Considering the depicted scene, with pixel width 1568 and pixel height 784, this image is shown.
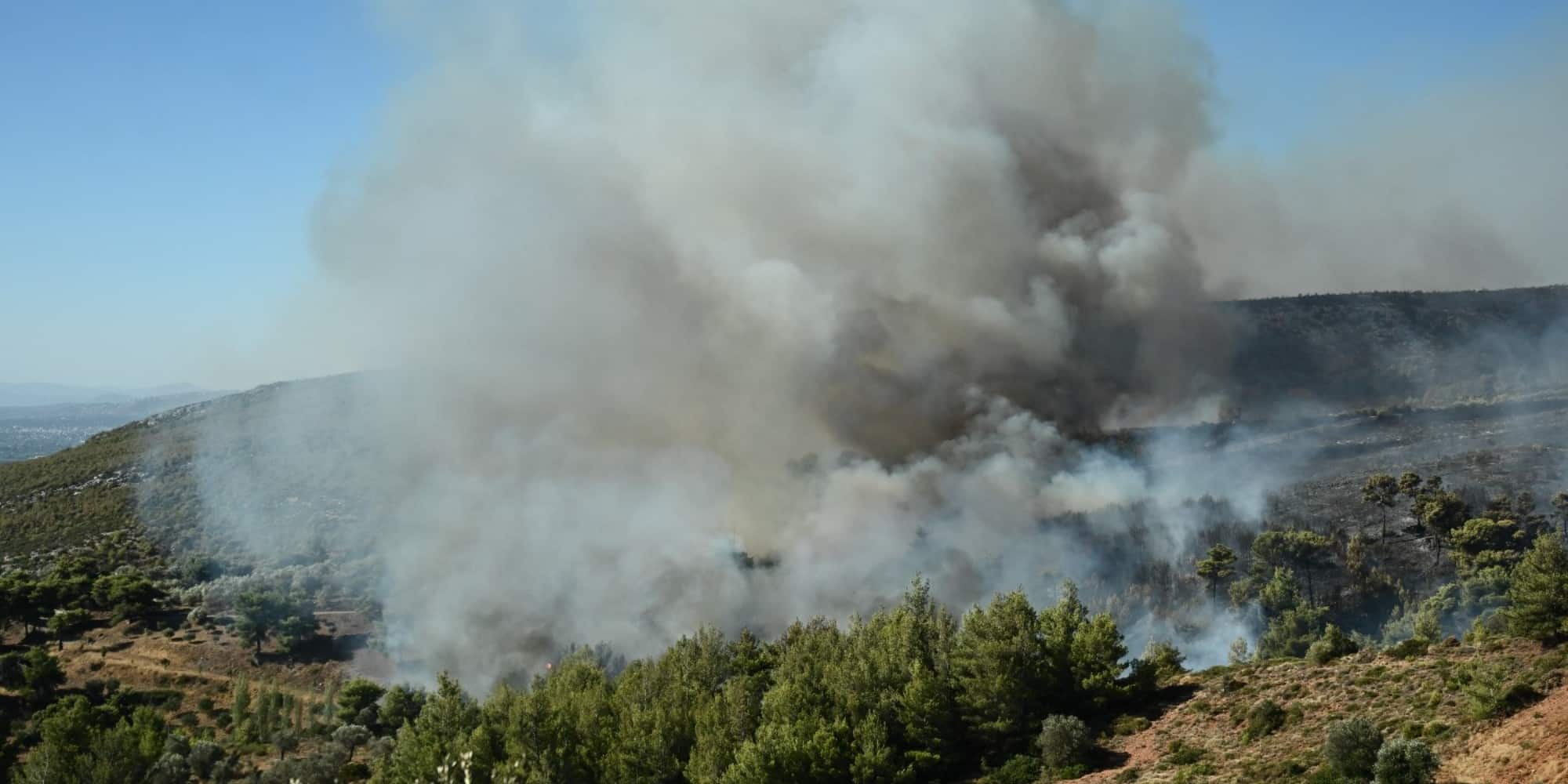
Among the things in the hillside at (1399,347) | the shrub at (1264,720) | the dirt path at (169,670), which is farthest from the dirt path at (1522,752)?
the hillside at (1399,347)

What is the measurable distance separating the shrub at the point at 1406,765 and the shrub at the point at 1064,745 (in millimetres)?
13699

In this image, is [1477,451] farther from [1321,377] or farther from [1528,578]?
[1528,578]

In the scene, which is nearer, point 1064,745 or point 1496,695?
point 1496,695

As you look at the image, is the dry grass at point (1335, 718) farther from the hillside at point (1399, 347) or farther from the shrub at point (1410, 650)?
the hillside at point (1399, 347)

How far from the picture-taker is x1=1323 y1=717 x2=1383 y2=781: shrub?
94.7 feet

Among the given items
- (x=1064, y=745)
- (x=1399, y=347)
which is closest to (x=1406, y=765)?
(x=1064, y=745)

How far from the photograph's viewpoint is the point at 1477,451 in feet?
340

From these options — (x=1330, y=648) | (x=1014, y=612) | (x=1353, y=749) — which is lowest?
(x=1330, y=648)

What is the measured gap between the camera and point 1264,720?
37.2 m

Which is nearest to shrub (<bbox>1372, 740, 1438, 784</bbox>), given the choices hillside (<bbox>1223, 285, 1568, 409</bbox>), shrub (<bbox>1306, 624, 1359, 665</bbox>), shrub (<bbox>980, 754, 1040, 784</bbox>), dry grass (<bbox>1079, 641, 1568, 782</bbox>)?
dry grass (<bbox>1079, 641, 1568, 782</bbox>)

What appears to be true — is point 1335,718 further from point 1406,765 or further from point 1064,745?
point 1064,745

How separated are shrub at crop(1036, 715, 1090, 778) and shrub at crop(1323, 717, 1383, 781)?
11.4 metres

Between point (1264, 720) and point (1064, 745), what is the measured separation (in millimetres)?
7223

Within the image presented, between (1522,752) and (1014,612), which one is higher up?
(1014,612)
